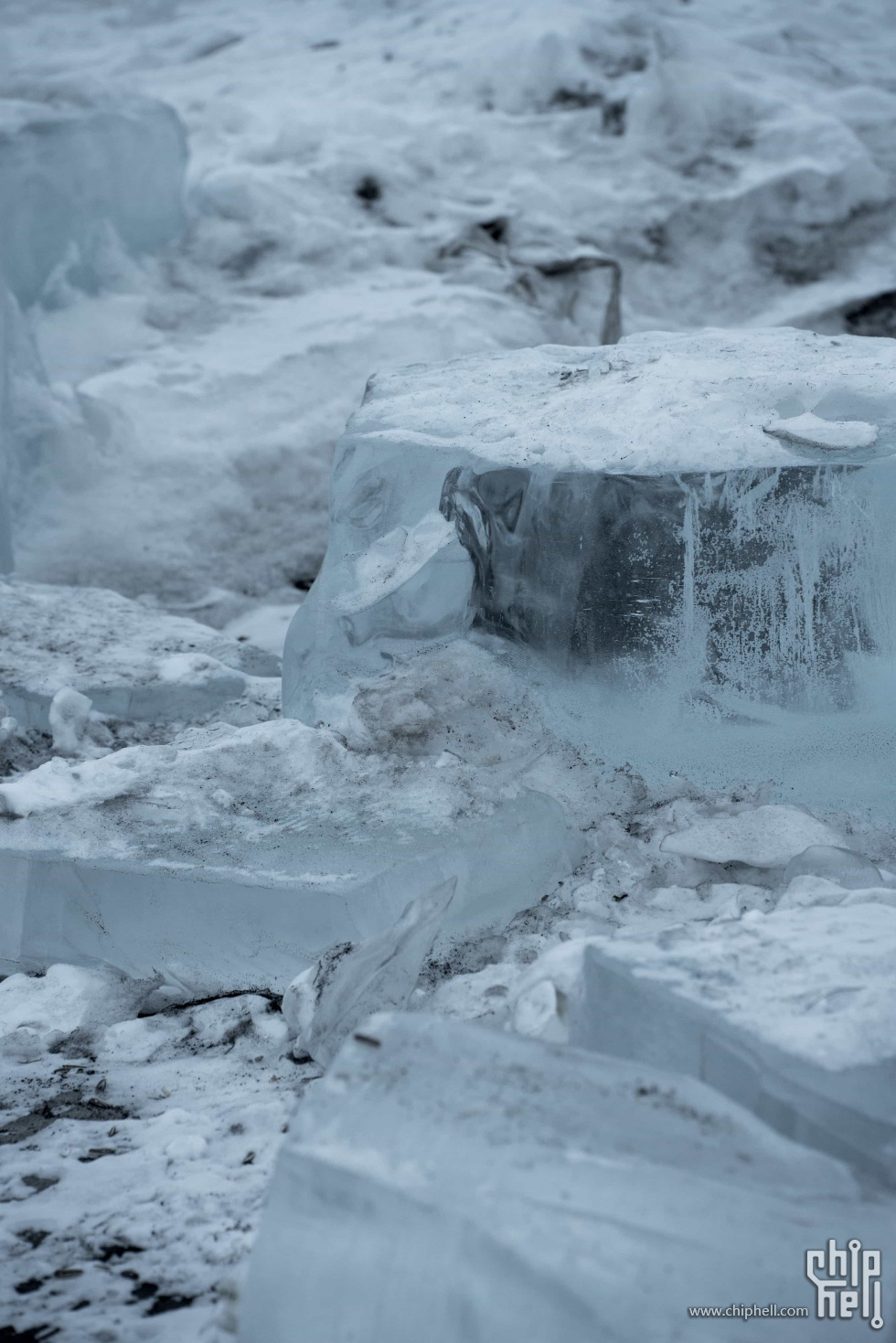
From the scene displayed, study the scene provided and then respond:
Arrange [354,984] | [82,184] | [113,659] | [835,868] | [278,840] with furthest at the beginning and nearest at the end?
[82,184] < [113,659] < [278,840] < [835,868] < [354,984]

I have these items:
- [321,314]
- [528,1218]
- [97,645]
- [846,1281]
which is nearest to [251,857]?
[528,1218]

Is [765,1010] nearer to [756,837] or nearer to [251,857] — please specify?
[756,837]

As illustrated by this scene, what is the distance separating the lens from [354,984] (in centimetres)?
116

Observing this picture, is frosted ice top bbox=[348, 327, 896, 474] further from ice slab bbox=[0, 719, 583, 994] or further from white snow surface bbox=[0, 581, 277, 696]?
white snow surface bbox=[0, 581, 277, 696]

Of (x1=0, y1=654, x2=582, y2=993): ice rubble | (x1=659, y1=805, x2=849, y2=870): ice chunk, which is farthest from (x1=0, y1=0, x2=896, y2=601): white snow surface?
(x1=659, y1=805, x2=849, y2=870): ice chunk

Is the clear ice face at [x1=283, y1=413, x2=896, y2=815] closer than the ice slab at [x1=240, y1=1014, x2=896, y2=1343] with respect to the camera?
No

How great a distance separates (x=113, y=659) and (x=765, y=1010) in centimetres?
166

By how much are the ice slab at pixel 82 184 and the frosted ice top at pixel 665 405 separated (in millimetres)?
2154

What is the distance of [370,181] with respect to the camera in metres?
4.59

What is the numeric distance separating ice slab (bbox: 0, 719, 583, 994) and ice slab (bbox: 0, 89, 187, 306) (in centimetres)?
255

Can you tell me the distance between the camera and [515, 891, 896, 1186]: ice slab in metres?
0.81

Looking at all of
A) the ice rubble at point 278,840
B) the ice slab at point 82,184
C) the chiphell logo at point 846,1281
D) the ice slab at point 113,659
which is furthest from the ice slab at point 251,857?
the ice slab at point 82,184

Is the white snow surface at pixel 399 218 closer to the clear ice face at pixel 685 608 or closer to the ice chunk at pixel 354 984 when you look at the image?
the clear ice face at pixel 685 608

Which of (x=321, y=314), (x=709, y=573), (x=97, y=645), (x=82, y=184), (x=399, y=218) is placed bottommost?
(x=97, y=645)
